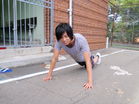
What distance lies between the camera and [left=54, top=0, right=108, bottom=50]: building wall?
4.15m

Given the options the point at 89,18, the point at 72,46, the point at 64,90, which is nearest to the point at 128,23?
the point at 89,18

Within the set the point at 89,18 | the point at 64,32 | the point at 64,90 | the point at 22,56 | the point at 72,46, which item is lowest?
the point at 64,90

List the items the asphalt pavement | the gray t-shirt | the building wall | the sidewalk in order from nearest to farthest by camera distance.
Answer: the asphalt pavement → the gray t-shirt → the sidewalk → the building wall

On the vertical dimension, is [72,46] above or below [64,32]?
below

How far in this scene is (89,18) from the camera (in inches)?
217

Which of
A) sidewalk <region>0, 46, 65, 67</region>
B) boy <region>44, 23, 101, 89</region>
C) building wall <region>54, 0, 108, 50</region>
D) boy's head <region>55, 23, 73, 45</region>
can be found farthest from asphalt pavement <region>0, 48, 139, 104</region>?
building wall <region>54, 0, 108, 50</region>

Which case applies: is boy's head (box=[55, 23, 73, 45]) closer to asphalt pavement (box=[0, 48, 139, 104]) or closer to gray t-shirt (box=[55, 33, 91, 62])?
gray t-shirt (box=[55, 33, 91, 62])

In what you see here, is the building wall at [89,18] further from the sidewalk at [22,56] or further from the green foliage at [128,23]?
the green foliage at [128,23]

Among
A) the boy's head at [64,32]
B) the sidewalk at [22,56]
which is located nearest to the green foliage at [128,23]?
the sidewalk at [22,56]

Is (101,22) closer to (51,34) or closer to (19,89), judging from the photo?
(51,34)

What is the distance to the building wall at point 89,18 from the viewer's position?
415 centimetres

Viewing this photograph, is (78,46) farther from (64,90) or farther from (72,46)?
(64,90)

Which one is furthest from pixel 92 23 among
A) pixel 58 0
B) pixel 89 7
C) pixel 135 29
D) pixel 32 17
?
pixel 135 29

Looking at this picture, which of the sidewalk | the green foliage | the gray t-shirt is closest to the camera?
the gray t-shirt
